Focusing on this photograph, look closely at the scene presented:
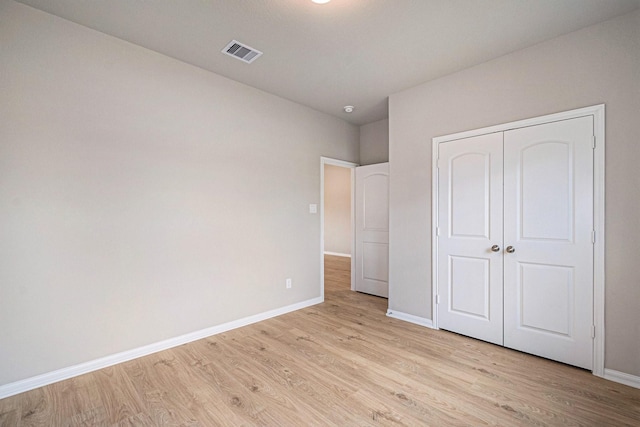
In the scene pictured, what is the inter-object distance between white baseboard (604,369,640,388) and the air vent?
4.08 metres

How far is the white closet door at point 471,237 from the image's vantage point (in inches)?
113

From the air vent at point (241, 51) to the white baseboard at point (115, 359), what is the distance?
9.40 feet

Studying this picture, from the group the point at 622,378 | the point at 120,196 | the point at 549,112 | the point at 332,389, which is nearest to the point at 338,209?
the point at 549,112

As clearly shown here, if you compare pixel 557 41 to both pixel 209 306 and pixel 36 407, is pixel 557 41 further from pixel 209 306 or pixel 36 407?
pixel 36 407

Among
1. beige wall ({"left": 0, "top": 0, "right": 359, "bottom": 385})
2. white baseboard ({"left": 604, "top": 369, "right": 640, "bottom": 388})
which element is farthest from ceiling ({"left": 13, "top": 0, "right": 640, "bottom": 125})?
white baseboard ({"left": 604, "top": 369, "right": 640, "bottom": 388})

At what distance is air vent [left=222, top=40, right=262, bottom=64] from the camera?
2.63 m

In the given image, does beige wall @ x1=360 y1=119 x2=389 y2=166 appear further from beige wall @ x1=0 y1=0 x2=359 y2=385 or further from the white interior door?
beige wall @ x1=0 y1=0 x2=359 y2=385

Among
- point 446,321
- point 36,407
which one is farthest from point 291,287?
point 36,407

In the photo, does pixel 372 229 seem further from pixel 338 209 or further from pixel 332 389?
pixel 338 209

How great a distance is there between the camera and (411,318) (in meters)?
3.49

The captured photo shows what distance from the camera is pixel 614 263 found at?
2.25 meters

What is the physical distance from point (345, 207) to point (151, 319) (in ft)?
20.7

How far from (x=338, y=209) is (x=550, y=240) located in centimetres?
626

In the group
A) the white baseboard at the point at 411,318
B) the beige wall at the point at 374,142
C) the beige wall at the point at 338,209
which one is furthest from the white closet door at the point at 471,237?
the beige wall at the point at 338,209
